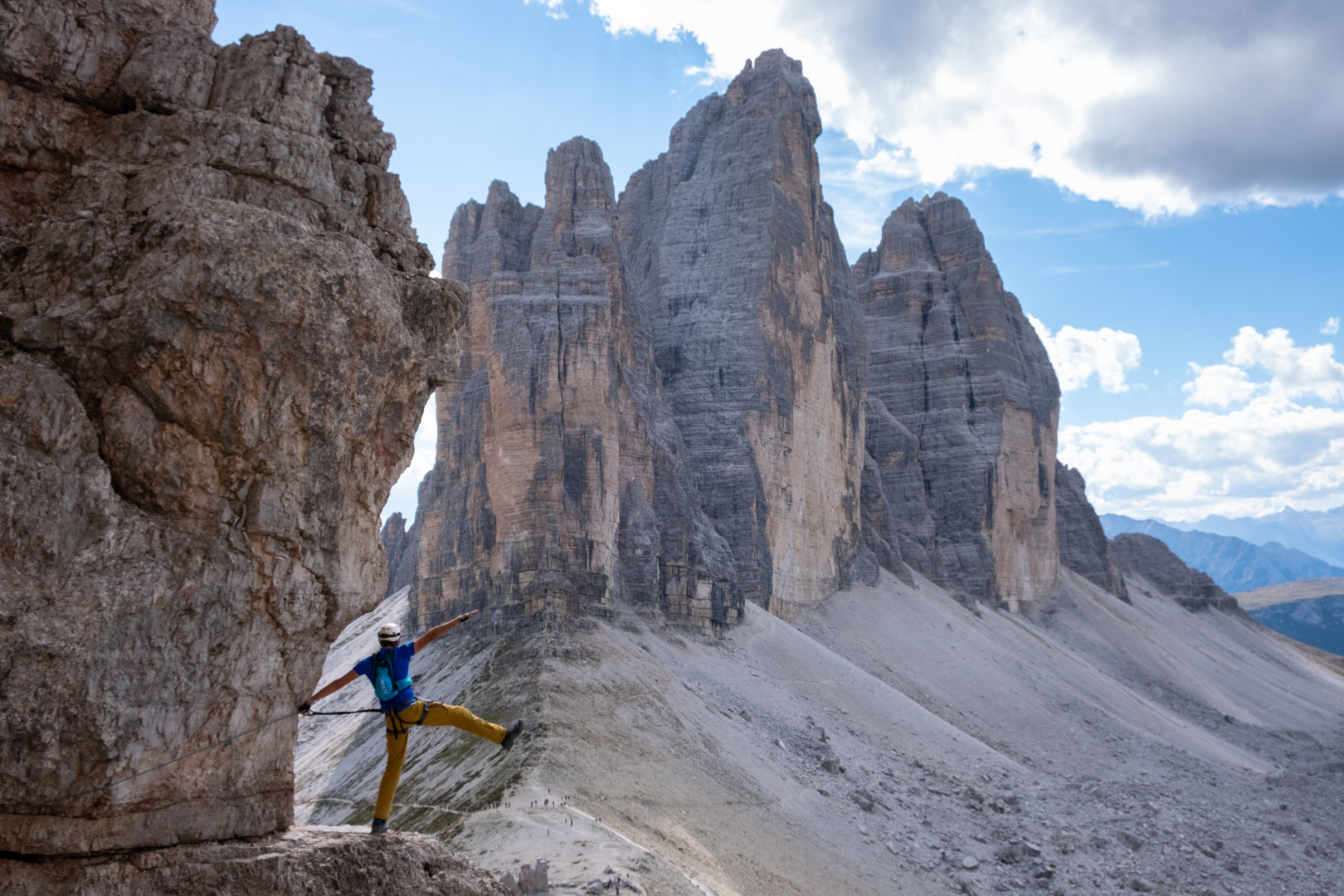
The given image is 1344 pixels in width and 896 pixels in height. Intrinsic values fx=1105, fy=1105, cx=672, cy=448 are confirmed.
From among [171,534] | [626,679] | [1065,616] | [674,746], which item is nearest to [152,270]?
[171,534]

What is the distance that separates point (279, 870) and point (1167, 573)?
102 m

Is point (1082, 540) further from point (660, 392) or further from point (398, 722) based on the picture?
point (398, 722)

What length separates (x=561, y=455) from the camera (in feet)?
115

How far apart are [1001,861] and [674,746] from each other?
8.39 metres

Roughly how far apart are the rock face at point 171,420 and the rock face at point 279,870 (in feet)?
0.52

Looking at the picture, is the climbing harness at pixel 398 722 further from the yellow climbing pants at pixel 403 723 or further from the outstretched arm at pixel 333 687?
the outstretched arm at pixel 333 687

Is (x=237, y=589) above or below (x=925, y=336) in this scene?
below

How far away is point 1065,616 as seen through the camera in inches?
2864

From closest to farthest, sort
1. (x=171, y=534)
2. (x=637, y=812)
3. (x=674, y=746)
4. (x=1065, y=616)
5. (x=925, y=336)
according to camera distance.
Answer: (x=171, y=534) < (x=637, y=812) < (x=674, y=746) < (x=1065, y=616) < (x=925, y=336)

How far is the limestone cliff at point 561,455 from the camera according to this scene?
3447cm

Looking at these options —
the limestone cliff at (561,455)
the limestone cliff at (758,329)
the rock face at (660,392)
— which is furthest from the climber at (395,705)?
the limestone cliff at (758,329)

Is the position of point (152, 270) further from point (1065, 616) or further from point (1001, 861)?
point (1065, 616)

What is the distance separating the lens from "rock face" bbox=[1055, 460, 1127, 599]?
85.2 m

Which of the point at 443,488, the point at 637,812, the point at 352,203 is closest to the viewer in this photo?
the point at 352,203
